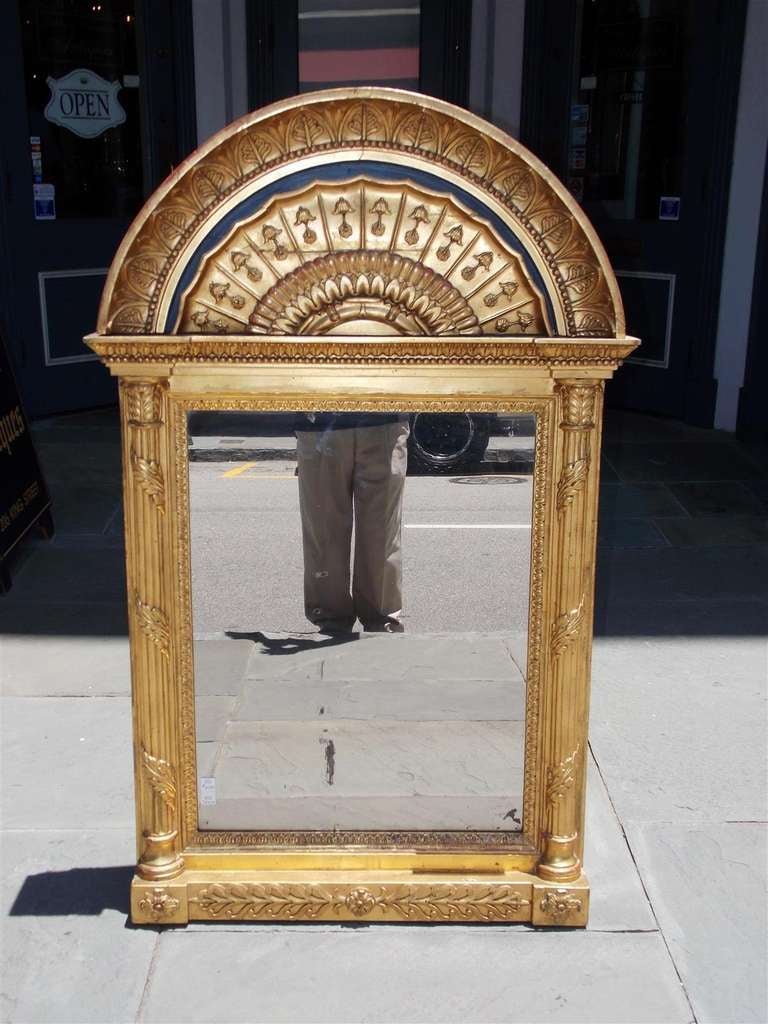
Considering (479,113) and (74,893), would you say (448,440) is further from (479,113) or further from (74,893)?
(479,113)

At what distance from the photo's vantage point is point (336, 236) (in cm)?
272

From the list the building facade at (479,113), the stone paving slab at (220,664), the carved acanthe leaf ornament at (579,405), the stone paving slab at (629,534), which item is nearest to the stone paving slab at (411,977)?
the stone paving slab at (220,664)

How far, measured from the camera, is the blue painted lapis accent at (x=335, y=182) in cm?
268

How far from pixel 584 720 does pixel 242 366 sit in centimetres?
136

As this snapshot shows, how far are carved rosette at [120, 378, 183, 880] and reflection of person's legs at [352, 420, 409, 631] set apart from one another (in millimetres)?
536

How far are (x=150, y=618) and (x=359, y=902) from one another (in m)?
1.03

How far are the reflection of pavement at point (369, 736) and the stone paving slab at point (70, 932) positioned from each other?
0.44 m

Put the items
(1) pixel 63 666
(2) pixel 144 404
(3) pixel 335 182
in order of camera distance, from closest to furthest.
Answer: (3) pixel 335 182, (2) pixel 144 404, (1) pixel 63 666

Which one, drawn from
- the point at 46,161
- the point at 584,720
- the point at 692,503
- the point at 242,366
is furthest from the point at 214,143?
the point at 46,161

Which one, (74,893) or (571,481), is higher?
(571,481)

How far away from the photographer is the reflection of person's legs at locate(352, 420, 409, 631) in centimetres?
299

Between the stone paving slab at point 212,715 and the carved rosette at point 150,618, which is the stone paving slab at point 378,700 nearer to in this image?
the stone paving slab at point 212,715

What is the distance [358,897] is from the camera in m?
3.21

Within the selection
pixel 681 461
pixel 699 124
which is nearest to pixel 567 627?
pixel 681 461
